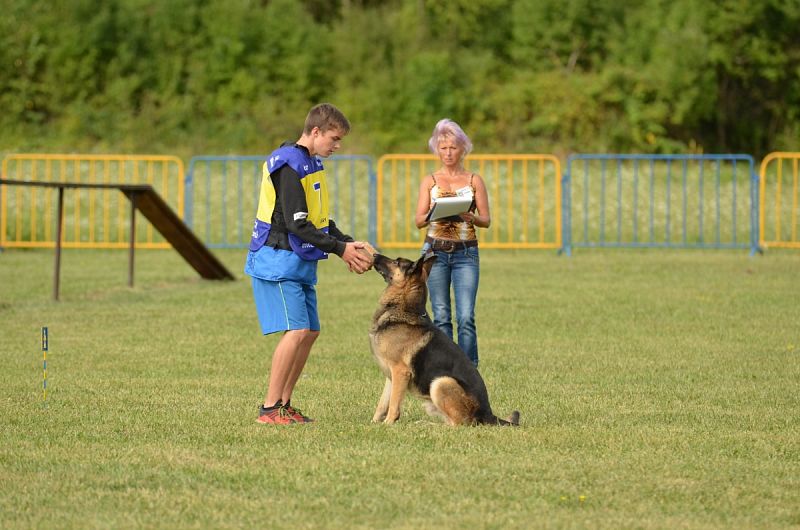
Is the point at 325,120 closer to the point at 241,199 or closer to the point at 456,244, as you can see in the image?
the point at 456,244

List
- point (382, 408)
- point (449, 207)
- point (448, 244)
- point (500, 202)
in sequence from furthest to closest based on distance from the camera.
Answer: point (500, 202), point (448, 244), point (449, 207), point (382, 408)

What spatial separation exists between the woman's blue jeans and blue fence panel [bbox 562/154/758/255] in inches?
478

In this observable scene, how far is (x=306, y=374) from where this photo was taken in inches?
378

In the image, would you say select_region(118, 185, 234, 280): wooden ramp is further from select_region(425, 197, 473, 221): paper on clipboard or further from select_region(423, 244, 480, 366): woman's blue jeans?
select_region(425, 197, 473, 221): paper on clipboard

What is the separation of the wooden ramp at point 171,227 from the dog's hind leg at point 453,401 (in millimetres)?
8622

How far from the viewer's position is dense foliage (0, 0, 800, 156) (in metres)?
28.5

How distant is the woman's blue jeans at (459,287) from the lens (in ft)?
30.4

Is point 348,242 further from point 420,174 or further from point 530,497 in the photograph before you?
point 420,174

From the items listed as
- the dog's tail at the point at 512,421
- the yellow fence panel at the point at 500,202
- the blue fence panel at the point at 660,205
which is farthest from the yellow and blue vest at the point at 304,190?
the blue fence panel at the point at 660,205

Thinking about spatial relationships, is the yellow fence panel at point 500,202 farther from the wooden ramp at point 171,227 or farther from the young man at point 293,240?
the young man at point 293,240

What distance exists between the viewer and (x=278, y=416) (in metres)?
7.42

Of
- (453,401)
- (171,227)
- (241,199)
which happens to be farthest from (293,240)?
(241,199)

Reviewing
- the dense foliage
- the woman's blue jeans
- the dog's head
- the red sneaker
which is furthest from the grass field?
the dense foliage

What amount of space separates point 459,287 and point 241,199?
14894mm
